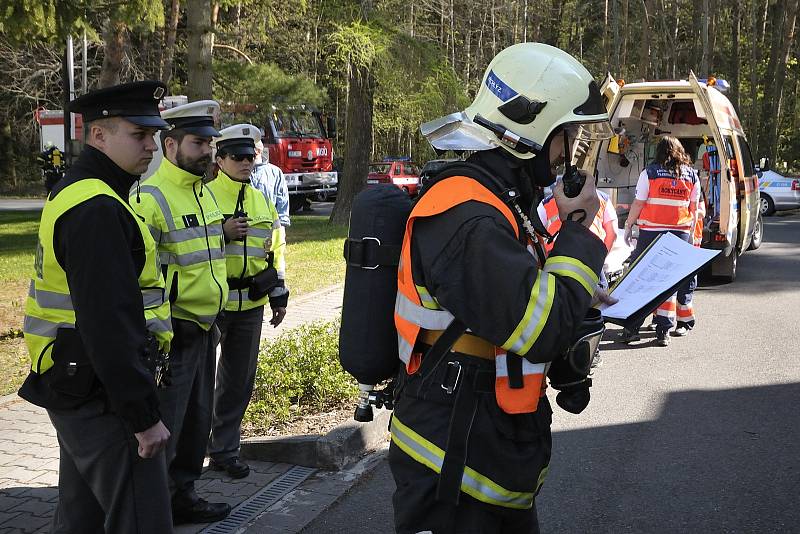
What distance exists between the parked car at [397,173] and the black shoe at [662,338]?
21.4m

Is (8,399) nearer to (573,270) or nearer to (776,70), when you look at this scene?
(573,270)

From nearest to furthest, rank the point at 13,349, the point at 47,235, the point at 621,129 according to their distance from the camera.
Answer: the point at 47,235 → the point at 13,349 → the point at 621,129

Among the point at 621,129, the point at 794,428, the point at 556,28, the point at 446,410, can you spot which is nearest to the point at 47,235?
the point at 446,410

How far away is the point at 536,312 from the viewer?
2.10 metres

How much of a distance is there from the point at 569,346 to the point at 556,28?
46731mm

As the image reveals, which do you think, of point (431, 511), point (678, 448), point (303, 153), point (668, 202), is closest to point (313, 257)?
point (668, 202)

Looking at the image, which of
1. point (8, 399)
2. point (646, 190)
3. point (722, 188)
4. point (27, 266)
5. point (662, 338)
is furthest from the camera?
point (27, 266)

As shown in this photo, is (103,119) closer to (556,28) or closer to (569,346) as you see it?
(569,346)

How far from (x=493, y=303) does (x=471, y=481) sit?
53cm

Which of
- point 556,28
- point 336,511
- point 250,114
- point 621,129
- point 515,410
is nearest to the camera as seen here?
point 515,410

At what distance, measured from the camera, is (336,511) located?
15.1ft

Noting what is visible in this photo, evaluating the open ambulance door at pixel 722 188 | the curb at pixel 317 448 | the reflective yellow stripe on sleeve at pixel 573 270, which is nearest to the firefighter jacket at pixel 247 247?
the curb at pixel 317 448

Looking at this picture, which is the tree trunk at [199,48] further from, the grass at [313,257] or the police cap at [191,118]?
the police cap at [191,118]

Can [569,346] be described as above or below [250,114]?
below
